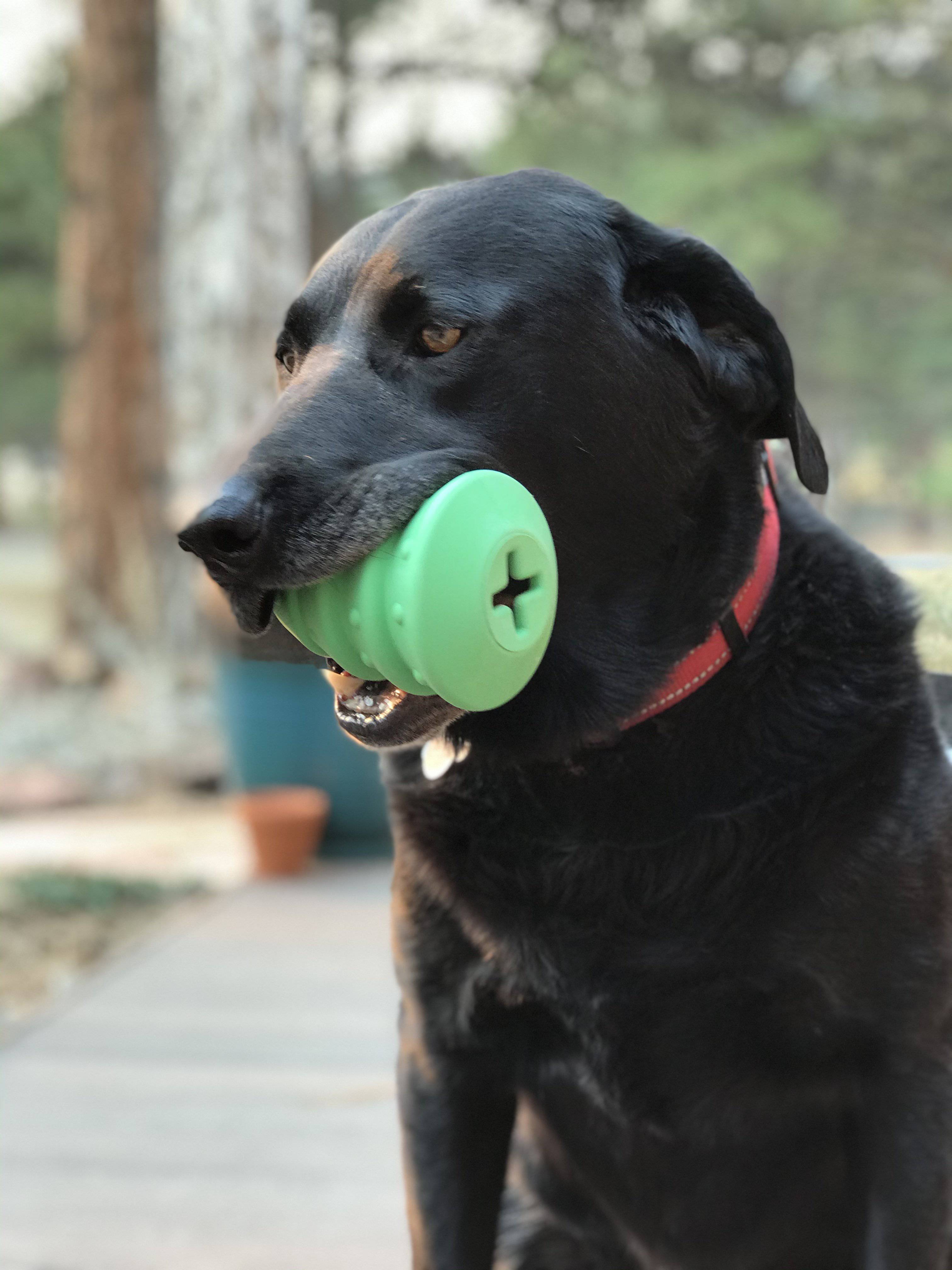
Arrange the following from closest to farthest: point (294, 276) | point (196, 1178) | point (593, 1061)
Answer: point (593, 1061) → point (196, 1178) → point (294, 276)

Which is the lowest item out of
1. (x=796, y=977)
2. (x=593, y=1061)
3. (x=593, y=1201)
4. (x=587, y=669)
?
(x=593, y=1201)

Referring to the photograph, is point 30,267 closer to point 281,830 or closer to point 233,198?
point 233,198

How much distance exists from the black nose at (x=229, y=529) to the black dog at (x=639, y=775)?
2 cm

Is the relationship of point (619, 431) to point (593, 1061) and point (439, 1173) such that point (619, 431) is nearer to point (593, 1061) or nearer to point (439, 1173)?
point (593, 1061)

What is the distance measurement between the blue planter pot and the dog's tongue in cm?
A: 312

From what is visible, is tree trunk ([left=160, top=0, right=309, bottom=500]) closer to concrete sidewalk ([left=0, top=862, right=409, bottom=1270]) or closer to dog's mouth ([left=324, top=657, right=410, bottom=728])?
concrete sidewalk ([left=0, top=862, right=409, bottom=1270])

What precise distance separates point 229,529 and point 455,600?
0.74 ft

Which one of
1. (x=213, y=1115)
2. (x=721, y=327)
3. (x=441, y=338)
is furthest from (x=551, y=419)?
(x=213, y=1115)

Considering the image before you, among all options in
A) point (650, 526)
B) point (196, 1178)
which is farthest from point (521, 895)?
point (196, 1178)

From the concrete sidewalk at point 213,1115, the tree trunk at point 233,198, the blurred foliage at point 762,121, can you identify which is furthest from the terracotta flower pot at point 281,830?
the blurred foliage at point 762,121

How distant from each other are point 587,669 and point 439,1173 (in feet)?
2.04

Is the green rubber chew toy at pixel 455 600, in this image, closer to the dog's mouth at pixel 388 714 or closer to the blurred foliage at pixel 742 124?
the dog's mouth at pixel 388 714

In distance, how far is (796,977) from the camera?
53.4 inches

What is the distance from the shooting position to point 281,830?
4.31 meters
